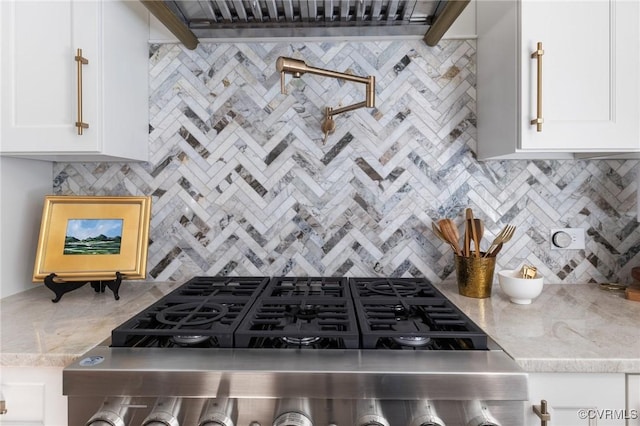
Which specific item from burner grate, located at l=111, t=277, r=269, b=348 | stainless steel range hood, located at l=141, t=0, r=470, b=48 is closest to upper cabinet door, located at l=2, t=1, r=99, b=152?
stainless steel range hood, located at l=141, t=0, r=470, b=48

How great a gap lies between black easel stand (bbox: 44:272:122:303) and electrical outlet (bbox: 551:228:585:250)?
66.2 inches

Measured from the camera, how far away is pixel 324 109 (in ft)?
5.18

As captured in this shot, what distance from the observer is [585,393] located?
881 millimetres

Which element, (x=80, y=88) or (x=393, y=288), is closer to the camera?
(x=80, y=88)

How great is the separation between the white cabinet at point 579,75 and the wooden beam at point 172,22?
3.77ft

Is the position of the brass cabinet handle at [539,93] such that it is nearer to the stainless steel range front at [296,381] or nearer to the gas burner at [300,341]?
the stainless steel range front at [296,381]

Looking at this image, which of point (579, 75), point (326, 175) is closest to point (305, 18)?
point (326, 175)

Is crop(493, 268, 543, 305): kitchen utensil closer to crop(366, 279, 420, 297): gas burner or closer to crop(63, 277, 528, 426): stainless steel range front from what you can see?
crop(366, 279, 420, 297): gas burner

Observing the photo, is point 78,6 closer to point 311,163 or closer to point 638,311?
point 311,163

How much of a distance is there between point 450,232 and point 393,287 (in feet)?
1.03

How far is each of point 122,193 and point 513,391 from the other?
5.08ft

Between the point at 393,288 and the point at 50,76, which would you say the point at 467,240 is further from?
the point at 50,76

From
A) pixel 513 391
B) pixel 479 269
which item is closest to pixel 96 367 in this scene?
pixel 513 391

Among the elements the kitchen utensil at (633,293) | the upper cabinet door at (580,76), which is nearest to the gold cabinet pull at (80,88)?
the upper cabinet door at (580,76)
